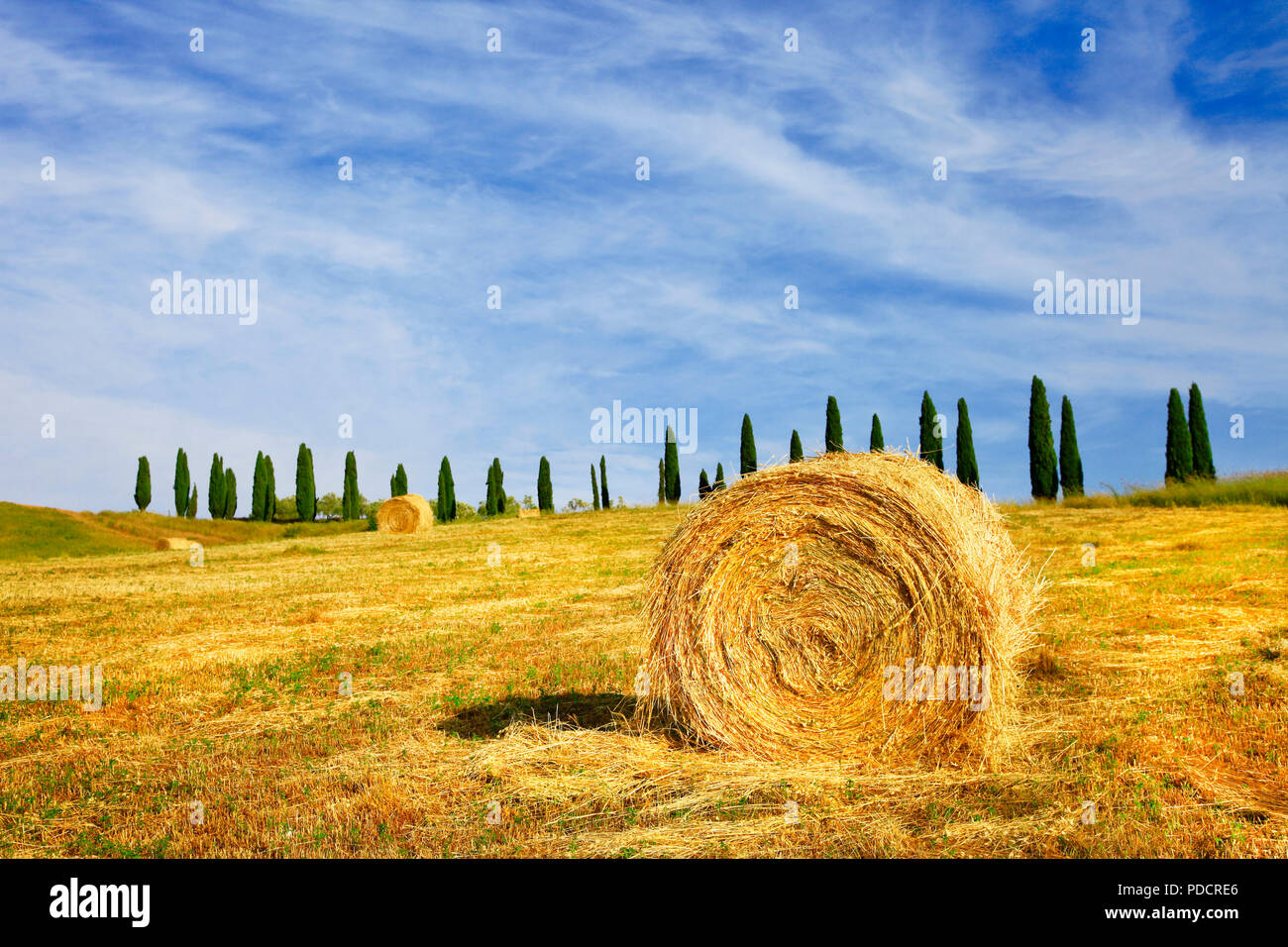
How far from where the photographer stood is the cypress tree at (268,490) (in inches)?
2928

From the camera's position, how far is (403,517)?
1778 inches

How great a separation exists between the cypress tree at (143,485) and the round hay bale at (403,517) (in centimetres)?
3865

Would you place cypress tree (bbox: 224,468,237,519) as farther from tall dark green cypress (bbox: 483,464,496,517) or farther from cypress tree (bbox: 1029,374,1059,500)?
cypress tree (bbox: 1029,374,1059,500)

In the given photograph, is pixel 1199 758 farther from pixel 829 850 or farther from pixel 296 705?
pixel 296 705

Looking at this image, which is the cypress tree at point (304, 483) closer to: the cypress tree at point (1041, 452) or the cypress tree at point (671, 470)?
the cypress tree at point (671, 470)

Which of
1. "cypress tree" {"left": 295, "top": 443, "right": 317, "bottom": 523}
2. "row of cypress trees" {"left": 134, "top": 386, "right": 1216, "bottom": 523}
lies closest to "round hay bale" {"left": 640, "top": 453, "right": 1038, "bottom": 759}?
"row of cypress trees" {"left": 134, "top": 386, "right": 1216, "bottom": 523}

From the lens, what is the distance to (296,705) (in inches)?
404

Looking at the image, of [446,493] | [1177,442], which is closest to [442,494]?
[446,493]

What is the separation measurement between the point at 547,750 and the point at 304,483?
71.5m

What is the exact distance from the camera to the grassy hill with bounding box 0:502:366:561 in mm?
47125

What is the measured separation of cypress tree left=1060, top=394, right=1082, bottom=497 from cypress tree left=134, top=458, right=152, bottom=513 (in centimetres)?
6701
